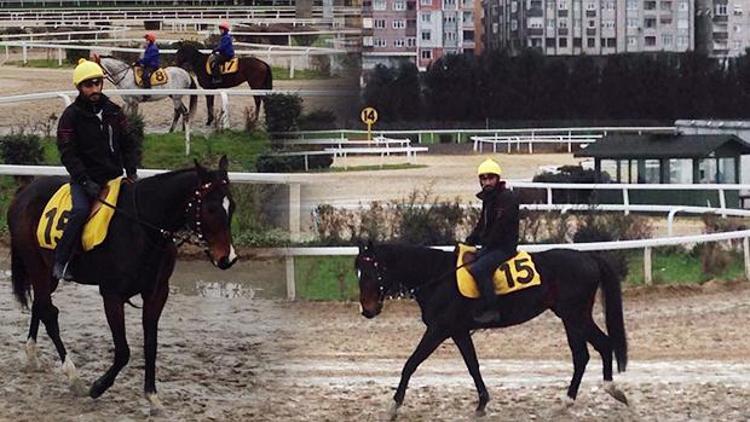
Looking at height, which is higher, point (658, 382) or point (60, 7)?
point (60, 7)

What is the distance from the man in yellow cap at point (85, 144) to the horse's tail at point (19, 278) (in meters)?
0.63

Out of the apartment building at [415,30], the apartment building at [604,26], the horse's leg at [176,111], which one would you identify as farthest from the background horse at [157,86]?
the apartment building at [604,26]

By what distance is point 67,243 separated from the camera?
4.77m

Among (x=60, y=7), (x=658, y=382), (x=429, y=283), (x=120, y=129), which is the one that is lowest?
(x=658, y=382)

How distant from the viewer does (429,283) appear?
5379mm

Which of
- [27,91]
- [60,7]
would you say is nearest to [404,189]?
[27,91]

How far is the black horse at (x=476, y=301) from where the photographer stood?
5316 mm

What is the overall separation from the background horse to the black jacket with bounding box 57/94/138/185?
9.77 feet

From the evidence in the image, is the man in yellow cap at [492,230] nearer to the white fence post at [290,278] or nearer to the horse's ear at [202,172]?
the horse's ear at [202,172]

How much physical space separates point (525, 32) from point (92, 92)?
10252 millimetres

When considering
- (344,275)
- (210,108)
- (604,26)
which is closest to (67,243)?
(344,275)

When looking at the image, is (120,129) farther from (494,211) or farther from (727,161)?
(727,161)

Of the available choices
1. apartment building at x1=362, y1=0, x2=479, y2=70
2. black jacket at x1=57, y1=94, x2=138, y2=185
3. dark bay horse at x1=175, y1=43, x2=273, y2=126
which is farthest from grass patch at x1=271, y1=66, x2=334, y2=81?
black jacket at x1=57, y1=94, x2=138, y2=185

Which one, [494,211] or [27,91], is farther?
[27,91]
